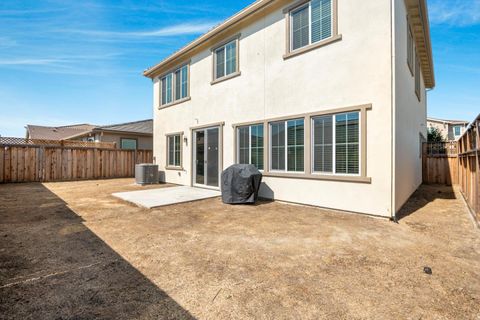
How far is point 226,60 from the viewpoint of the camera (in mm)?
8477

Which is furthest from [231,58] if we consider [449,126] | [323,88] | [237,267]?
[449,126]

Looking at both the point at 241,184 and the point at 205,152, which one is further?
the point at 205,152

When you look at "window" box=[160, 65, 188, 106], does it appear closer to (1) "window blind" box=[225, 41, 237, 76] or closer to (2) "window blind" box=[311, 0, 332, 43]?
(1) "window blind" box=[225, 41, 237, 76]

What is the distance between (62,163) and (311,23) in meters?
13.9

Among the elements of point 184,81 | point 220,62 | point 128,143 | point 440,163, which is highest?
point 220,62

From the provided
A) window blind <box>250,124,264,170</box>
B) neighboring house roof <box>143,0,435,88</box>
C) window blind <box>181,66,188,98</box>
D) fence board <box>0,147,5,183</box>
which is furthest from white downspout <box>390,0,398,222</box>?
fence board <box>0,147,5,183</box>

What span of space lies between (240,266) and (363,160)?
393cm

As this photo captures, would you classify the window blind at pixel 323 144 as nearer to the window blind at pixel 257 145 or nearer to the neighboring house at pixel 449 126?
the window blind at pixel 257 145

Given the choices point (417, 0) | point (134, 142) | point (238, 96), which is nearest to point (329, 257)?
point (238, 96)

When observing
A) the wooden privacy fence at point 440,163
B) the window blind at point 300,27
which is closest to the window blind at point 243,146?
the window blind at point 300,27

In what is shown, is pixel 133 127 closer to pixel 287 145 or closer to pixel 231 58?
pixel 231 58

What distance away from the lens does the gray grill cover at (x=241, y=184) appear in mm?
6527

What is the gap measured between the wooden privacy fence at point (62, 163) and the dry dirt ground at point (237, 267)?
826cm

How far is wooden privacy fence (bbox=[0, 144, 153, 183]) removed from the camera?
1105 cm
